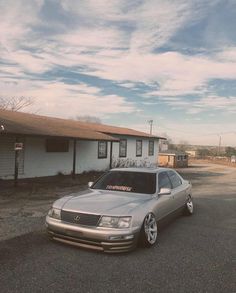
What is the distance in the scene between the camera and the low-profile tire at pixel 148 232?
6.25 meters

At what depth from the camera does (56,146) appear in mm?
→ 20844

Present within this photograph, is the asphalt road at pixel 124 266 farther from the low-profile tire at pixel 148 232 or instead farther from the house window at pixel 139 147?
the house window at pixel 139 147

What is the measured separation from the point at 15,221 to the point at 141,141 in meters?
22.6

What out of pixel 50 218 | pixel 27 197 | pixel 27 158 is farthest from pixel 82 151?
pixel 50 218

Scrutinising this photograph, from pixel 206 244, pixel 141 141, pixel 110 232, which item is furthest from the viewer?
pixel 141 141

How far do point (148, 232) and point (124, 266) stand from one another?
1.13 m

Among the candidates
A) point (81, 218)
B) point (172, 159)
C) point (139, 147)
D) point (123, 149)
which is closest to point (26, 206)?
point (81, 218)

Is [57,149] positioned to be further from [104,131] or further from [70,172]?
[104,131]

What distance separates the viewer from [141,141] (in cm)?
3045

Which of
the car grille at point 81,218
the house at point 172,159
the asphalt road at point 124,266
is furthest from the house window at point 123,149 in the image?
the car grille at point 81,218

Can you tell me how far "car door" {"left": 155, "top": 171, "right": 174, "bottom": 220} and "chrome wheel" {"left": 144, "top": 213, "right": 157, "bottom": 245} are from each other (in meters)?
0.30

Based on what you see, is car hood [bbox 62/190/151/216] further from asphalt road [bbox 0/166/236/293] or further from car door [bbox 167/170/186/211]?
car door [bbox 167/170/186/211]

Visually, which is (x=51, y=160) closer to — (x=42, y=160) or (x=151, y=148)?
(x=42, y=160)

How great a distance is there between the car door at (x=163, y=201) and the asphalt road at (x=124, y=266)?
1.61 ft
